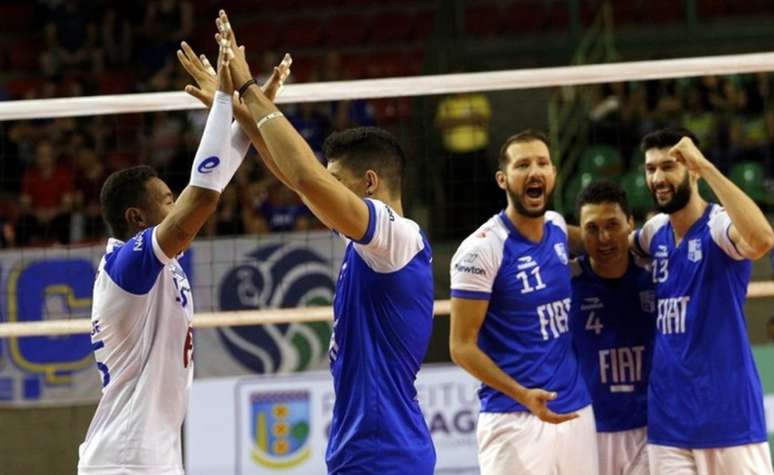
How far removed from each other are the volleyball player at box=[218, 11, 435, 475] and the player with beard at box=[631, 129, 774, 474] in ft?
5.87

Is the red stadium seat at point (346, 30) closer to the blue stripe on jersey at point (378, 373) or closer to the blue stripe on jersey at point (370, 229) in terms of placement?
the blue stripe on jersey at point (378, 373)

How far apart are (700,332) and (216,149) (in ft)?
8.75

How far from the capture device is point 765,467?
20.5 ft

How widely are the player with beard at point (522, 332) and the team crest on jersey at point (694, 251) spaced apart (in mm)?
641

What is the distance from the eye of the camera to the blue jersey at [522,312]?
252 inches

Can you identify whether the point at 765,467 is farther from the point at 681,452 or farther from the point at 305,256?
the point at 305,256

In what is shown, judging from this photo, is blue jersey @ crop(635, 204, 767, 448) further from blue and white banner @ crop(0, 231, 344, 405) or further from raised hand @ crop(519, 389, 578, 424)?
blue and white banner @ crop(0, 231, 344, 405)

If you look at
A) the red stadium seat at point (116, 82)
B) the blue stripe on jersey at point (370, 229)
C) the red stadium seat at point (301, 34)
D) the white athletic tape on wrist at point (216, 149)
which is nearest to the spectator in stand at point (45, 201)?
the red stadium seat at point (116, 82)

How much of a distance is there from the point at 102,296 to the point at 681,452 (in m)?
2.99

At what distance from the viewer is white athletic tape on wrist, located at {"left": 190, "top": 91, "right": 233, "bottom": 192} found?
5.16m

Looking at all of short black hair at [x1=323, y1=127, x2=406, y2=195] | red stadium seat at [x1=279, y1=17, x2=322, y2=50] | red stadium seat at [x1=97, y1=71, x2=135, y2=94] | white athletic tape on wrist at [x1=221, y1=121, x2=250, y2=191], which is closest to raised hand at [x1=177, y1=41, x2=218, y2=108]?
white athletic tape on wrist at [x1=221, y1=121, x2=250, y2=191]

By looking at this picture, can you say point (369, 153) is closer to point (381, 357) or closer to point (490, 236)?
point (381, 357)

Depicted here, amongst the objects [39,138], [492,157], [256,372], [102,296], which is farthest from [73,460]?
[102,296]

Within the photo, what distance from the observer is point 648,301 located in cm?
670
